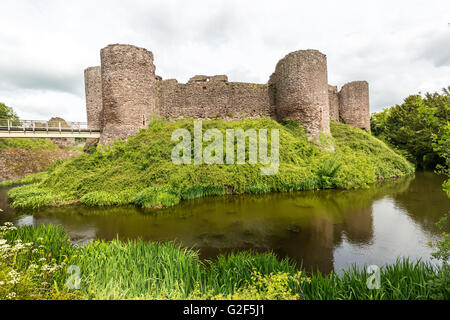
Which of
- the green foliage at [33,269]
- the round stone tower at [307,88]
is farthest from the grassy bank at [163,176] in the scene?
the green foliage at [33,269]

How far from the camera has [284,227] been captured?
5.43m

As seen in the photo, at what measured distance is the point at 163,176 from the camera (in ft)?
29.0

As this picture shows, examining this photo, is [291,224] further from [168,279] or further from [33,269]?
[33,269]

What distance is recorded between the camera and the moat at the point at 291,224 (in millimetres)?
4219

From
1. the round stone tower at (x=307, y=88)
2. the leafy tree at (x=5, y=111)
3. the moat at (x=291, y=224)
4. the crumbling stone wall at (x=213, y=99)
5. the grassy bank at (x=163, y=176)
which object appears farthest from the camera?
the leafy tree at (x=5, y=111)

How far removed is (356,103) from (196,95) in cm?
1504

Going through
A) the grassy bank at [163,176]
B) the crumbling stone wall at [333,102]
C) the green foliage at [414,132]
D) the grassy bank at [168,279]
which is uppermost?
the crumbling stone wall at [333,102]

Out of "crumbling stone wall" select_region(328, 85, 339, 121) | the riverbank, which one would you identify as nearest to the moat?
the riverbank

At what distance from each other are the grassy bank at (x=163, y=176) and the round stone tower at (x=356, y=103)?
859cm

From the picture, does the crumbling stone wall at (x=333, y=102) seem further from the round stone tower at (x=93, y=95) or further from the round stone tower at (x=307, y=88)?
the round stone tower at (x=93, y=95)

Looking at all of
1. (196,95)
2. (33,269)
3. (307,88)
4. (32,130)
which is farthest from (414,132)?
(32,130)
